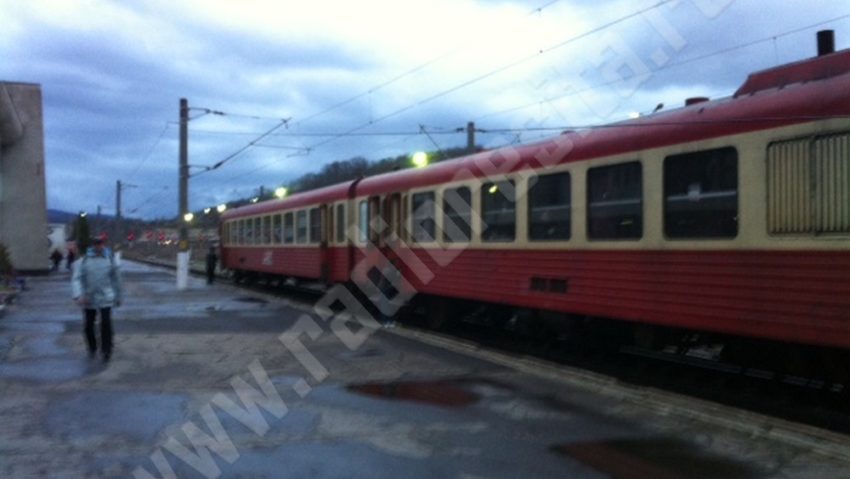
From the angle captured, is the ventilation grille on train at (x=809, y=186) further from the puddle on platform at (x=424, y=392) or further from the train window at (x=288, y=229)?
the train window at (x=288, y=229)

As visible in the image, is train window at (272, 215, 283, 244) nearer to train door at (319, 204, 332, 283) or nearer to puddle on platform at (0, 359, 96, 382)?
train door at (319, 204, 332, 283)

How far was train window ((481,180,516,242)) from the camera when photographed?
41.3ft

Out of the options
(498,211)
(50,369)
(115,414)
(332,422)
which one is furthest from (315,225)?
(332,422)

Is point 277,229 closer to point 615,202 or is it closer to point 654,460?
point 615,202

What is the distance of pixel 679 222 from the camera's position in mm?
9375

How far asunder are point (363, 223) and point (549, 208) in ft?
24.3

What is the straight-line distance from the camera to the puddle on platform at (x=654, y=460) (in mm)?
6191

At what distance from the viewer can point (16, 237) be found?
38.8m

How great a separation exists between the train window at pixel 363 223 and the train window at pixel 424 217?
2.56 meters

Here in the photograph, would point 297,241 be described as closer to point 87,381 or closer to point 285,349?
point 285,349

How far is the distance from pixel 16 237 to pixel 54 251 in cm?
1127

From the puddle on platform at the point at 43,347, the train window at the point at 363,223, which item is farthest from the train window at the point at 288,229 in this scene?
the puddle on platform at the point at 43,347

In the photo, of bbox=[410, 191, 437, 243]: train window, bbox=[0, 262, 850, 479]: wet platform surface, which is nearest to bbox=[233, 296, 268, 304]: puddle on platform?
bbox=[410, 191, 437, 243]: train window

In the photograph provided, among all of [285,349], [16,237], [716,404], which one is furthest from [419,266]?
[16,237]
